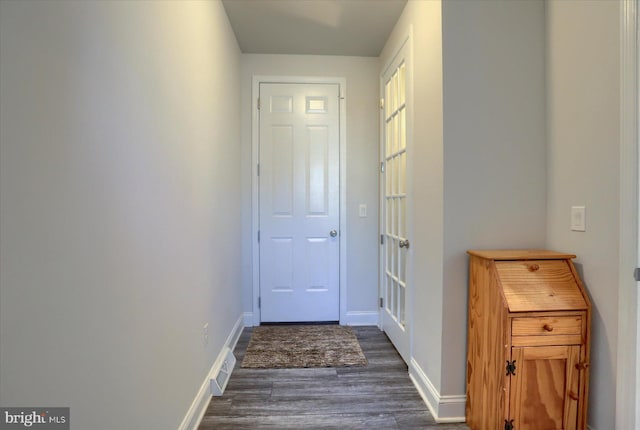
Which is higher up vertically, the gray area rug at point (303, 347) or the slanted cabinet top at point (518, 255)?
the slanted cabinet top at point (518, 255)

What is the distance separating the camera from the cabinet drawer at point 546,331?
1398 millimetres

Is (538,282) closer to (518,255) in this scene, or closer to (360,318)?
(518,255)

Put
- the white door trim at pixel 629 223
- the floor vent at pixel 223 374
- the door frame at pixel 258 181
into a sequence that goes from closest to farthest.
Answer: the white door trim at pixel 629 223 → the floor vent at pixel 223 374 → the door frame at pixel 258 181

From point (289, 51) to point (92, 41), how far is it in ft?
7.89

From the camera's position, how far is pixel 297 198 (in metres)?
3.10

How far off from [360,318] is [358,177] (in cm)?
137

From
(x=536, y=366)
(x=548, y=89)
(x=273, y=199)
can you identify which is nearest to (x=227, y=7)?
(x=273, y=199)

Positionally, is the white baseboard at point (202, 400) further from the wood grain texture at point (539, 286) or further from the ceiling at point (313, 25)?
the ceiling at point (313, 25)

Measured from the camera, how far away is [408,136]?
2.19 metres

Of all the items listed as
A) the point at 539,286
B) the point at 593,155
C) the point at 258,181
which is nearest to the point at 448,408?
the point at 539,286

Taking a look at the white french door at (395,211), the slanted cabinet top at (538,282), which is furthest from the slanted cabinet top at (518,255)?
the white french door at (395,211)

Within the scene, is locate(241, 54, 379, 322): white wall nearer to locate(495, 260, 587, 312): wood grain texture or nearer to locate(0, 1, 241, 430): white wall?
locate(0, 1, 241, 430): white wall

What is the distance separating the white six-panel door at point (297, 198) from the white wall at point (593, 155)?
71.3 inches

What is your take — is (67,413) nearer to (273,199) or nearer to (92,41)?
(92,41)
